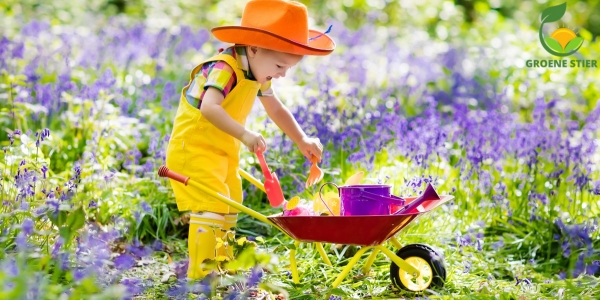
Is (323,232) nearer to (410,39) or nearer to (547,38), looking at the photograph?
(547,38)

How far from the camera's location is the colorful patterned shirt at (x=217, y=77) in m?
3.08

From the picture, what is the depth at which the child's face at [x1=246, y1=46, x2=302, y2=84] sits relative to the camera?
10.2ft

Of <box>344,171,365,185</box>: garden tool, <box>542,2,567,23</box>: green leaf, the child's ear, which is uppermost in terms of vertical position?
<box>542,2,567,23</box>: green leaf

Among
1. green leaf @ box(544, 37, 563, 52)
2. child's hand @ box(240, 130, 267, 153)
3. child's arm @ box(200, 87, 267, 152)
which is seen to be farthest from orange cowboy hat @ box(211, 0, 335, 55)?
green leaf @ box(544, 37, 563, 52)

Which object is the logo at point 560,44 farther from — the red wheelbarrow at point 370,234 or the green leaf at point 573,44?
the red wheelbarrow at point 370,234

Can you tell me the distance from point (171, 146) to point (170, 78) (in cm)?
297

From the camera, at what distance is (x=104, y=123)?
4363 millimetres

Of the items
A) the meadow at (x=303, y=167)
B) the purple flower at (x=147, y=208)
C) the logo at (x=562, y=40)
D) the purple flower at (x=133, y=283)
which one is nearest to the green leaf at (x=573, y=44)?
the logo at (x=562, y=40)

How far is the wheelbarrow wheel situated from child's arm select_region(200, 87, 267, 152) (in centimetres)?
81

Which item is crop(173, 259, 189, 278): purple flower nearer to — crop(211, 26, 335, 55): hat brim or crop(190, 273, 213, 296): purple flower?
crop(190, 273, 213, 296): purple flower

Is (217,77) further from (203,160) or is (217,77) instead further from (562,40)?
(562,40)

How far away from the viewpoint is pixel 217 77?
10.1 feet

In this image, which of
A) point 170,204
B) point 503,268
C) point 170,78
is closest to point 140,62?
point 170,78

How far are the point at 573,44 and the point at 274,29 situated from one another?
17.7 feet
